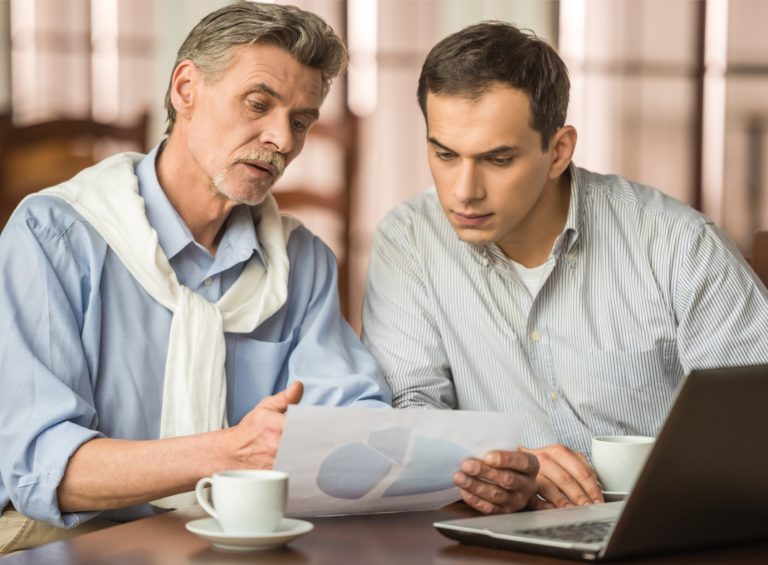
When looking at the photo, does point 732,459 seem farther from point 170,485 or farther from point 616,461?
point 170,485

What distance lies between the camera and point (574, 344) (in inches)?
69.9

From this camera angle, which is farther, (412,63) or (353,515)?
(412,63)

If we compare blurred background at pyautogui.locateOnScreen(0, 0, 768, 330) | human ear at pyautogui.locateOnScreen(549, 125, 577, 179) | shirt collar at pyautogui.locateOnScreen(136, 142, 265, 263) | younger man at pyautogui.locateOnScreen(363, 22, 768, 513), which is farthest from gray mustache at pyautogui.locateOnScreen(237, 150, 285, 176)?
blurred background at pyautogui.locateOnScreen(0, 0, 768, 330)

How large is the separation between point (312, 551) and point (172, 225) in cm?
78

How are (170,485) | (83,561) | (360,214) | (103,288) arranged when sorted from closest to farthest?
1. (83,561)
2. (170,485)
3. (103,288)
4. (360,214)

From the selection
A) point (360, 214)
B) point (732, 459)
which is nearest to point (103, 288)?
point (732, 459)

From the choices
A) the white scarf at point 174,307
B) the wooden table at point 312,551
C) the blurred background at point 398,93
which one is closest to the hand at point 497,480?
the wooden table at point 312,551

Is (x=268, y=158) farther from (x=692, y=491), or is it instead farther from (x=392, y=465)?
(x=692, y=491)

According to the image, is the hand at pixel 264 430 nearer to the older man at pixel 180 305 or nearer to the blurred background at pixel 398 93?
the older man at pixel 180 305

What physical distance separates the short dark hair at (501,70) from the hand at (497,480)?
0.65m

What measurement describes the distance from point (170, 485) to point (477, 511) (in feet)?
1.24

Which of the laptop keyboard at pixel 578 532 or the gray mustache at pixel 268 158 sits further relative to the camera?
the gray mustache at pixel 268 158

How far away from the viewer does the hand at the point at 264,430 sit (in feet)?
4.07

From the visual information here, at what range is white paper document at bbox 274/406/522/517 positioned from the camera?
110 centimetres
